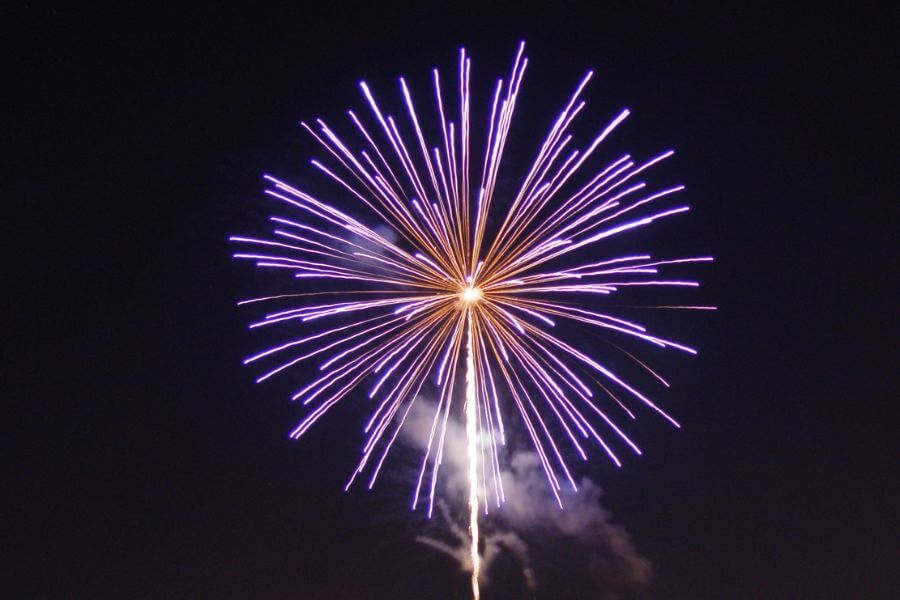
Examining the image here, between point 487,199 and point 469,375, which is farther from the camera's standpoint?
point 469,375

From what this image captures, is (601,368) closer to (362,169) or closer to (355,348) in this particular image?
(355,348)

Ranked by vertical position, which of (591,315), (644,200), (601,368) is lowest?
(601,368)

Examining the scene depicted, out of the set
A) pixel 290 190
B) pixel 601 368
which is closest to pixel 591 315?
pixel 601 368

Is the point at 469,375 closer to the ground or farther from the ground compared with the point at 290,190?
closer to the ground

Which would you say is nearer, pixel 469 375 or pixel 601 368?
pixel 601 368

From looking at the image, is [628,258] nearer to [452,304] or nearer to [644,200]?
[644,200]

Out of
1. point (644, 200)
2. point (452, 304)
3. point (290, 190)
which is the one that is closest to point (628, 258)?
point (644, 200)
